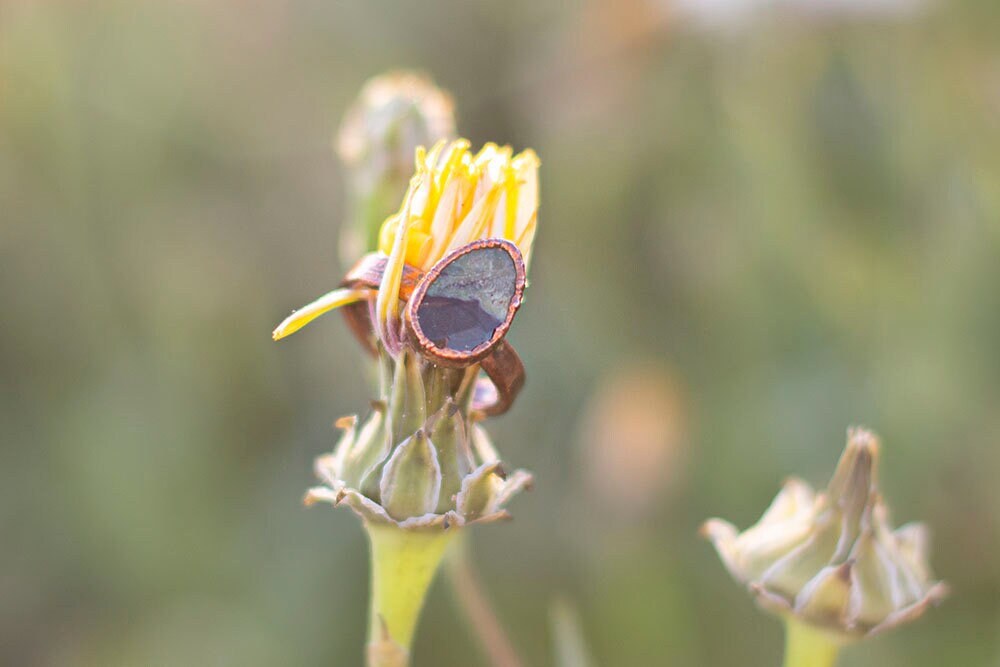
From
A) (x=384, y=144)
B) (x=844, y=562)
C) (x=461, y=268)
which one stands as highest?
(x=384, y=144)

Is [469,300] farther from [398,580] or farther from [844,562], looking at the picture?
[844,562]

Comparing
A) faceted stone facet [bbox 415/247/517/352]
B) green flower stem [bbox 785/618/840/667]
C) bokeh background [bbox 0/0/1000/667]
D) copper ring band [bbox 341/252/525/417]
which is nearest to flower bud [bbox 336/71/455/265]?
copper ring band [bbox 341/252/525/417]

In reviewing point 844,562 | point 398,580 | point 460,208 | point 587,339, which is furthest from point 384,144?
point 587,339

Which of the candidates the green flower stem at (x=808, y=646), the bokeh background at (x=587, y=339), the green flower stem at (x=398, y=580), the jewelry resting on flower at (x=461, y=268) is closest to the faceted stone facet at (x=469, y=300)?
the jewelry resting on flower at (x=461, y=268)

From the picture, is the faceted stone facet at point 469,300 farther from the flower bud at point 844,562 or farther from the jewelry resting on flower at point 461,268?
the flower bud at point 844,562

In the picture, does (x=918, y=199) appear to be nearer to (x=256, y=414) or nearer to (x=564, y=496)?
(x=564, y=496)

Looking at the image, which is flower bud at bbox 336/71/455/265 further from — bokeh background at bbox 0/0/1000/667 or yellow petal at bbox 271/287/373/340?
bokeh background at bbox 0/0/1000/667
